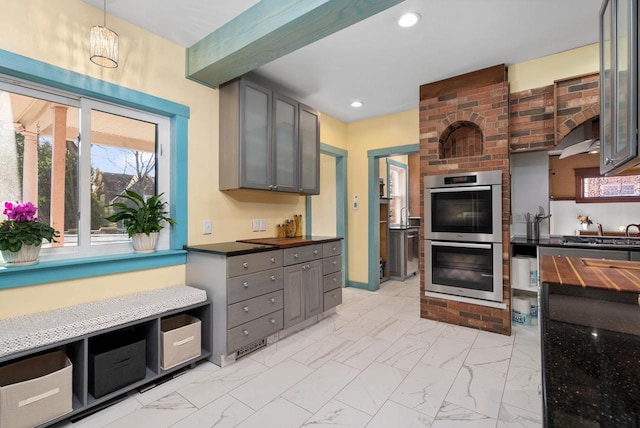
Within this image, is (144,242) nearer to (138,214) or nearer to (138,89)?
(138,214)

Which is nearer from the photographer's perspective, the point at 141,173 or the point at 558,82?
the point at 141,173

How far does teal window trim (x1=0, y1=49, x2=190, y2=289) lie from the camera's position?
1.84 metres

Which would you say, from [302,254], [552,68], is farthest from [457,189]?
[302,254]

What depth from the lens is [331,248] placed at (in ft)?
11.4

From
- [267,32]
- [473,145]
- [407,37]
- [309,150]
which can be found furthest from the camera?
[309,150]

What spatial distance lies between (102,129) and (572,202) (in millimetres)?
5276

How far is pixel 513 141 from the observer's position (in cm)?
305

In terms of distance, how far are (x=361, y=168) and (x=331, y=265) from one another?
183 cm

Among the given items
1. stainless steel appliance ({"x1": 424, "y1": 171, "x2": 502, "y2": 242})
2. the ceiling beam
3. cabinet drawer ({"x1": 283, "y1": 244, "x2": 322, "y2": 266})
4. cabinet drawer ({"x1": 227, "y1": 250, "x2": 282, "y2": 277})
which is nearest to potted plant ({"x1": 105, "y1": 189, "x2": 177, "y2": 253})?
cabinet drawer ({"x1": 227, "y1": 250, "x2": 282, "y2": 277})

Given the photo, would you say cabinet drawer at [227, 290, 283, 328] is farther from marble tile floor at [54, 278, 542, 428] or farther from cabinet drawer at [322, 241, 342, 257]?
cabinet drawer at [322, 241, 342, 257]

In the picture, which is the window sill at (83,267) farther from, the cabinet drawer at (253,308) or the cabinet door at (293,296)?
the cabinet door at (293,296)

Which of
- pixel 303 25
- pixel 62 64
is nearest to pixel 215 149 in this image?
pixel 62 64

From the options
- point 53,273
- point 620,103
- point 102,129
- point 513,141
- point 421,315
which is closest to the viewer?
point 620,103

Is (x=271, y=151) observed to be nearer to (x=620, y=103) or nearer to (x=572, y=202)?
(x=620, y=103)
